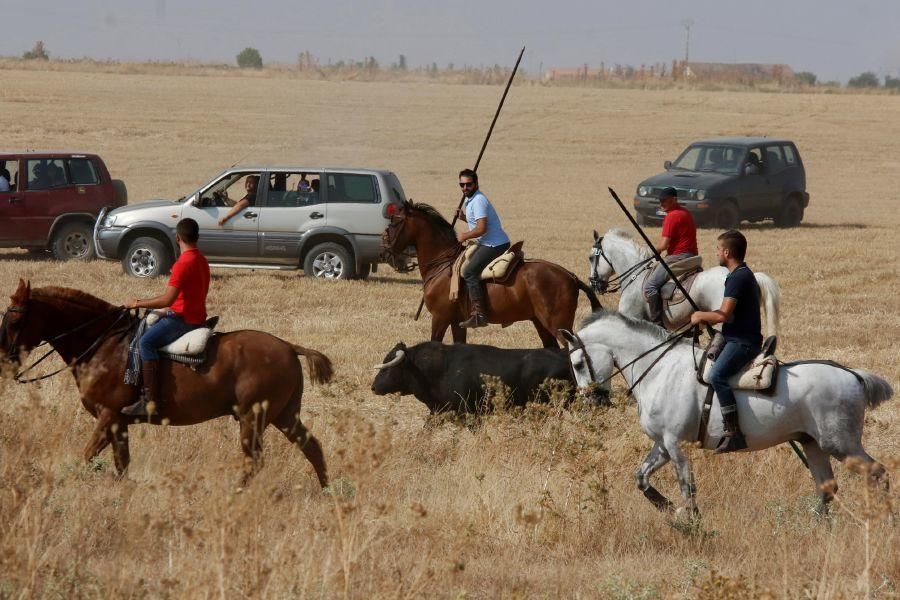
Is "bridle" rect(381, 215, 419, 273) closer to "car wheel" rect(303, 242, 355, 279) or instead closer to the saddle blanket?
"car wheel" rect(303, 242, 355, 279)

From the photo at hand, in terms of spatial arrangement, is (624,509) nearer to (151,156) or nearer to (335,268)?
(335,268)

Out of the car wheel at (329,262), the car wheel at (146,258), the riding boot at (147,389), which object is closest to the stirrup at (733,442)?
the riding boot at (147,389)

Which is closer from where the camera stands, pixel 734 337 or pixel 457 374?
pixel 734 337

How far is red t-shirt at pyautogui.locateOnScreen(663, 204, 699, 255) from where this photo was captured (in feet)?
47.8

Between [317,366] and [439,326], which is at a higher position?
[317,366]

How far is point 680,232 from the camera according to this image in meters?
14.6

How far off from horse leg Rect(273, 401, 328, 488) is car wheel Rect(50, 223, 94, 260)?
14492 millimetres

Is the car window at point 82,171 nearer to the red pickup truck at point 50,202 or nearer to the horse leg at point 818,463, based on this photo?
the red pickup truck at point 50,202

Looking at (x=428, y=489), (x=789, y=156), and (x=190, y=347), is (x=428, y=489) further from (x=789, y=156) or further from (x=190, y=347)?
(x=789, y=156)

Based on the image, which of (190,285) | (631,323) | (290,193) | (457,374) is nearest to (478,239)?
(457,374)

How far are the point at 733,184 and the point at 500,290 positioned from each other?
57.5ft

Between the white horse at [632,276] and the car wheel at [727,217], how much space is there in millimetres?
15196

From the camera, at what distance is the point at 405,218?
49.6 ft

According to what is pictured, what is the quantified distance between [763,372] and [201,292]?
12.7 ft
